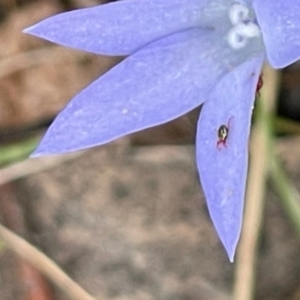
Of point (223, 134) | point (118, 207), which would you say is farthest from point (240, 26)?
point (118, 207)

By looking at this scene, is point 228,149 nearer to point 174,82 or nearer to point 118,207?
point 174,82

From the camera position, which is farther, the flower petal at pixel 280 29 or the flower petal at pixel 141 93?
the flower petal at pixel 141 93

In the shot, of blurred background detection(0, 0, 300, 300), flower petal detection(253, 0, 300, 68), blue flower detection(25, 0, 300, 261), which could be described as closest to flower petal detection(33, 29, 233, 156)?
blue flower detection(25, 0, 300, 261)

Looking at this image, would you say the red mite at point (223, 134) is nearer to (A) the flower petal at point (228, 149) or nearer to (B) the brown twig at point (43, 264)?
(A) the flower petal at point (228, 149)

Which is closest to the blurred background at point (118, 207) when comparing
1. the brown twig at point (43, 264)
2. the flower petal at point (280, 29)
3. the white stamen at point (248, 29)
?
the brown twig at point (43, 264)

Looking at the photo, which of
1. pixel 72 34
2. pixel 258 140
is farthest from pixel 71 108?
pixel 258 140

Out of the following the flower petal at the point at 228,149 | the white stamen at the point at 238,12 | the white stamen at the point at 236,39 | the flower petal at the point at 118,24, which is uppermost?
the flower petal at the point at 118,24

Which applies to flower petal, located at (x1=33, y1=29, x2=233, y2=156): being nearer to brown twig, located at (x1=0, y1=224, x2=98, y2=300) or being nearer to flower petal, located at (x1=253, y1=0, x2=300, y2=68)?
flower petal, located at (x1=253, y1=0, x2=300, y2=68)
